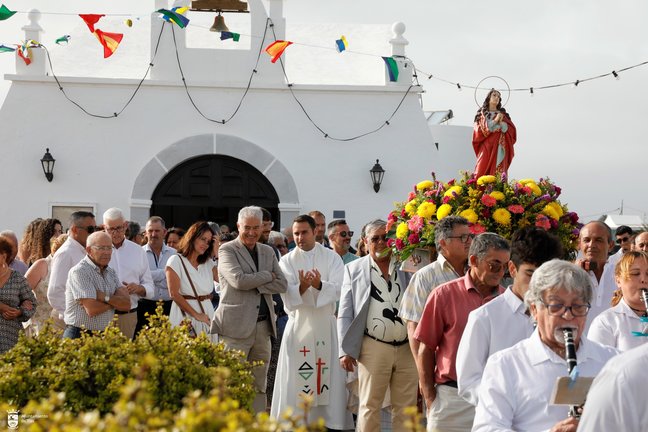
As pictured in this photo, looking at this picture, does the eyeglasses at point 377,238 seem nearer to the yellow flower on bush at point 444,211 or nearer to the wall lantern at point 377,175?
the yellow flower on bush at point 444,211

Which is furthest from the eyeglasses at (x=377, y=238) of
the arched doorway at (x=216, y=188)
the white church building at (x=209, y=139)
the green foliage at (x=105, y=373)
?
the arched doorway at (x=216, y=188)

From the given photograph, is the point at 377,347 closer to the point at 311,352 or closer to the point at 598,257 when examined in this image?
the point at 311,352

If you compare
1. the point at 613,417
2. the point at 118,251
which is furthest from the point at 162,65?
the point at 613,417

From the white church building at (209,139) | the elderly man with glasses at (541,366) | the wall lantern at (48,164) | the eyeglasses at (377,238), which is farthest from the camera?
the white church building at (209,139)

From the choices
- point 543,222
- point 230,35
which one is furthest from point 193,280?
point 230,35

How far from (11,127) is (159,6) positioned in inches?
122

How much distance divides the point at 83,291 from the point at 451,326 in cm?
352

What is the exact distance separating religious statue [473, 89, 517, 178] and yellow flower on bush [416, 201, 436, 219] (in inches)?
146

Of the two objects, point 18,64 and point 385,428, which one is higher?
point 18,64

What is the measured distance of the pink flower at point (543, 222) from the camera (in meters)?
8.14

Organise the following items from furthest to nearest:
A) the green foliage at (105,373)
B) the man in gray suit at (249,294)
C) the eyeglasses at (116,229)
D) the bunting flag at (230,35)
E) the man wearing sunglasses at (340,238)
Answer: the bunting flag at (230,35) → the man wearing sunglasses at (340,238) → the eyeglasses at (116,229) → the man in gray suit at (249,294) → the green foliage at (105,373)

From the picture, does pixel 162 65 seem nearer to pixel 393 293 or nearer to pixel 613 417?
pixel 393 293

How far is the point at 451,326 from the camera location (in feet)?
20.8

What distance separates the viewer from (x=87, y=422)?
286 centimetres
